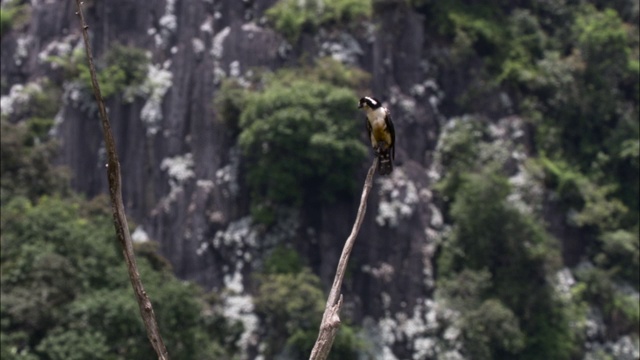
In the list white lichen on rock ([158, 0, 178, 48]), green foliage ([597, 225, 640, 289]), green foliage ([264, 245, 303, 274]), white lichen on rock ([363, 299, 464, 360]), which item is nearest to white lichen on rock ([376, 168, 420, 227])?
white lichen on rock ([363, 299, 464, 360])

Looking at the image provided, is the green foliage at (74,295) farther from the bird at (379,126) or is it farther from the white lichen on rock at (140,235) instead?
the bird at (379,126)

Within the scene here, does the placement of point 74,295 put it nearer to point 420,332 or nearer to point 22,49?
point 420,332

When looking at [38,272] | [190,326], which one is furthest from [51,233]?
[190,326]

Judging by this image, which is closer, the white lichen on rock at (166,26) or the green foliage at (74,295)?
the green foliage at (74,295)

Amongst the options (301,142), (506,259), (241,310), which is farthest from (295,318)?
(506,259)

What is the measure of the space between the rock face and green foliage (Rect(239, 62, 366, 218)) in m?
0.48

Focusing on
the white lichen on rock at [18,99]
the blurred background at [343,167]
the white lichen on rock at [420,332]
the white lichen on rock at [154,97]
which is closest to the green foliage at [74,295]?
the blurred background at [343,167]

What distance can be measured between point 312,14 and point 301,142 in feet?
12.2

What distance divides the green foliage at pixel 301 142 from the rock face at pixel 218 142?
48cm

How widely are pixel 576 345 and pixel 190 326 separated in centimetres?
752

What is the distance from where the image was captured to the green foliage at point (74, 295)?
18.2 meters

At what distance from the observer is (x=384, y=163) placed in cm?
604

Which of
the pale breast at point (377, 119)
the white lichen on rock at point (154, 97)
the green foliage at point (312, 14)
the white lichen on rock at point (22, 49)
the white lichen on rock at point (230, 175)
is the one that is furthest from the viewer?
the white lichen on rock at point (22, 49)

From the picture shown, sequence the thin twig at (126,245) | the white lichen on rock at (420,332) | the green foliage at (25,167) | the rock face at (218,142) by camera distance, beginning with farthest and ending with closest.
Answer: the rock face at (218,142), the white lichen on rock at (420,332), the green foliage at (25,167), the thin twig at (126,245)
